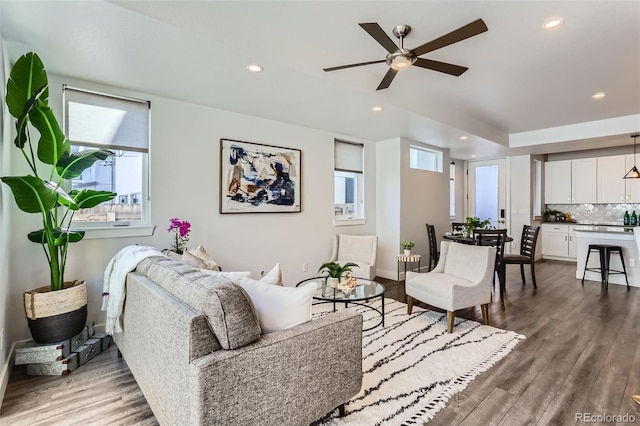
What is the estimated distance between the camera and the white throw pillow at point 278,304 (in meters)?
1.67

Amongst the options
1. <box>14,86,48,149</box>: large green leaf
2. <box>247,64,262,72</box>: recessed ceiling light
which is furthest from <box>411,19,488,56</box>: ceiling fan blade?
<box>14,86,48,149</box>: large green leaf

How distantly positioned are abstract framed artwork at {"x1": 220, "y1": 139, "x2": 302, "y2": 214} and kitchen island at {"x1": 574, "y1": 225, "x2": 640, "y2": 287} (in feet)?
16.5

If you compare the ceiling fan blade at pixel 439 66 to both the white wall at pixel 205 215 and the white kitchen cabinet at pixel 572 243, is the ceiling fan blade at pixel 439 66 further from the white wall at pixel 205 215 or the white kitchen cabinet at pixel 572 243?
the white kitchen cabinet at pixel 572 243

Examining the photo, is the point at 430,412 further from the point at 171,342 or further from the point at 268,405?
the point at 171,342

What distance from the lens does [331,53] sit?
2.93m

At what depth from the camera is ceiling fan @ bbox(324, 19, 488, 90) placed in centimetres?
204

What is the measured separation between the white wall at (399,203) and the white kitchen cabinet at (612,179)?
3889mm

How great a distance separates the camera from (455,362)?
2611 millimetres

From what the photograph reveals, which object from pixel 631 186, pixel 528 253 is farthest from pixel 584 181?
pixel 528 253

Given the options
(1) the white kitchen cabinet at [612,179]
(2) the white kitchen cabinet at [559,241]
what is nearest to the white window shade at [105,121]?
(2) the white kitchen cabinet at [559,241]

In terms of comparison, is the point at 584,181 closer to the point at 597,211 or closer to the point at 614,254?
the point at 597,211

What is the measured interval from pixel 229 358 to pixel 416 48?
2.33 meters

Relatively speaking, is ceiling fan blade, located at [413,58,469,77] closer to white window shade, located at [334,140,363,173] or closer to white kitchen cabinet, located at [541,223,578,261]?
white window shade, located at [334,140,363,173]

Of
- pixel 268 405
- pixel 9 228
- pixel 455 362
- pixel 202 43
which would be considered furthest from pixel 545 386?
pixel 9 228
